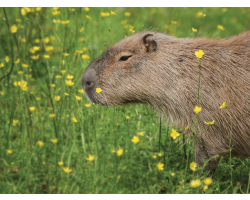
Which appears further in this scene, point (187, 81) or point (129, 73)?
point (129, 73)

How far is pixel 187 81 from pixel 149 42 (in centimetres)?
55

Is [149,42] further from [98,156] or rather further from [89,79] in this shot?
[98,156]

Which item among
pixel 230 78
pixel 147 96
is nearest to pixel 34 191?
pixel 147 96

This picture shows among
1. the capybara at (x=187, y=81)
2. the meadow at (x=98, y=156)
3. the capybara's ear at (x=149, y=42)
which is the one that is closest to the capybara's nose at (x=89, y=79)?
the capybara at (x=187, y=81)

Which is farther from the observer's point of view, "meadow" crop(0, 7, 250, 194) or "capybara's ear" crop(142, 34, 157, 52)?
"capybara's ear" crop(142, 34, 157, 52)

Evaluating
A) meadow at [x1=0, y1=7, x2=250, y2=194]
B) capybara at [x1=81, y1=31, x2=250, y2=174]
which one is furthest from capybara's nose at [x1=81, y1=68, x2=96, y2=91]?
meadow at [x1=0, y1=7, x2=250, y2=194]

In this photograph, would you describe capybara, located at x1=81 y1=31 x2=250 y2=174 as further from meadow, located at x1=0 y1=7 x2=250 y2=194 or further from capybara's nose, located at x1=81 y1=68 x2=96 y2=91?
meadow, located at x1=0 y1=7 x2=250 y2=194

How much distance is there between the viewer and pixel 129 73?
3004 mm

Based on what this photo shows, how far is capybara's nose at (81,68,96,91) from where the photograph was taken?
3121 mm

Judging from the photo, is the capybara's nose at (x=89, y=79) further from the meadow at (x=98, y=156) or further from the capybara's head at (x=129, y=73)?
the meadow at (x=98, y=156)

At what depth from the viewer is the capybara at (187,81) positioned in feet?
9.29

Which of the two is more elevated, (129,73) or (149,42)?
(149,42)

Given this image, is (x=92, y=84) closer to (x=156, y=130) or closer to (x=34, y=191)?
(x=156, y=130)

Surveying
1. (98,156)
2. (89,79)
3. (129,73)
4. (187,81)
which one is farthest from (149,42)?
(98,156)
